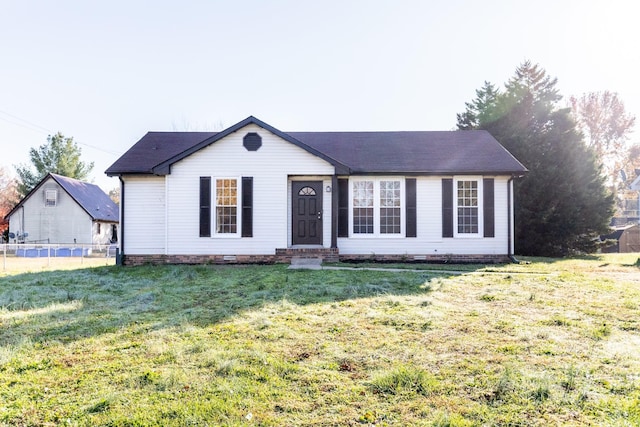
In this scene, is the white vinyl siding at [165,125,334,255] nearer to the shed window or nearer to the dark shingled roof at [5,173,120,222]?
the dark shingled roof at [5,173,120,222]

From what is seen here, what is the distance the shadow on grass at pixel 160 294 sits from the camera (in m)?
5.42

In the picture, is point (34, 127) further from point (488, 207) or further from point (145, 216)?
point (488, 207)

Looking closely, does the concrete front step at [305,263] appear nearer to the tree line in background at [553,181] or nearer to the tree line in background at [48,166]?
the tree line in background at [553,181]

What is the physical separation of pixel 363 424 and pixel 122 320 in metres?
4.25

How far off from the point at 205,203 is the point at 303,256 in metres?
3.58

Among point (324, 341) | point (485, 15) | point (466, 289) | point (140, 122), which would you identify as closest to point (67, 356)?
point (324, 341)

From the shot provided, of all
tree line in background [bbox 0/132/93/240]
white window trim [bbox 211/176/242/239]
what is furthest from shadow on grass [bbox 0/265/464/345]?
tree line in background [bbox 0/132/93/240]

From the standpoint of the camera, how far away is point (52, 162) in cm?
4312

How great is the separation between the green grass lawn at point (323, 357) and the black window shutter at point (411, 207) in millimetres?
5237

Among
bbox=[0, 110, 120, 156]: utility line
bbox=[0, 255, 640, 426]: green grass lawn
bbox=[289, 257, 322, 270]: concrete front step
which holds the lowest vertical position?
bbox=[0, 255, 640, 426]: green grass lawn

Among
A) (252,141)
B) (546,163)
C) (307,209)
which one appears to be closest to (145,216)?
(252,141)

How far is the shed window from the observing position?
3269 cm

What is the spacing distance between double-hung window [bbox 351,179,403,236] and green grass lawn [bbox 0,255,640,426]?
17.4 ft

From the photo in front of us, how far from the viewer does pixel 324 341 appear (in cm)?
457
